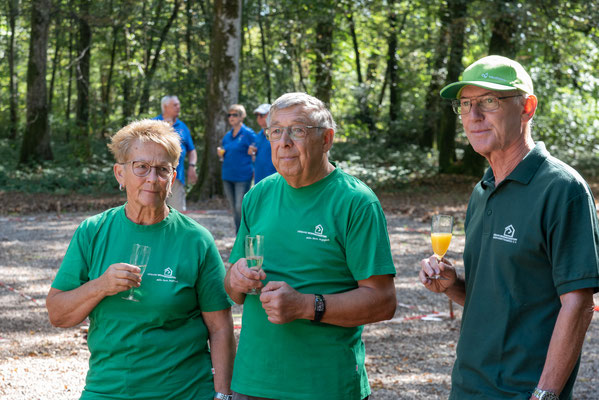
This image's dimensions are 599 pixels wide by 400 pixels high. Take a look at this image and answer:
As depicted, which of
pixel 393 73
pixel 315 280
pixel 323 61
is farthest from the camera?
pixel 393 73

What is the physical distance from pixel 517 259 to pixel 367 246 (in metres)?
0.63

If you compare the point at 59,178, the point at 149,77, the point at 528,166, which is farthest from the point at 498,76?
the point at 149,77

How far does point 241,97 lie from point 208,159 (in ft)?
20.4

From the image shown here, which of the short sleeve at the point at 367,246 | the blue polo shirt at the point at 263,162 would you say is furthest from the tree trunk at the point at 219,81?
the short sleeve at the point at 367,246

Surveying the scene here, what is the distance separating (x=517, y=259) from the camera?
8.52 ft

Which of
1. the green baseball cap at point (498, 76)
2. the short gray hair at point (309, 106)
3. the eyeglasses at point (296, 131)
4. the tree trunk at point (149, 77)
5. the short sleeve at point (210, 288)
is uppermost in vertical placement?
the tree trunk at point (149, 77)

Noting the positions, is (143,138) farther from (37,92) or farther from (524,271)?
(37,92)

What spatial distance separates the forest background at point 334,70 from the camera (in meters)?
22.0

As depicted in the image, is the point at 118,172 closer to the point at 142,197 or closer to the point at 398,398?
the point at 142,197

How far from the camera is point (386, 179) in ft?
76.9

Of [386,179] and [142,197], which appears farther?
[386,179]

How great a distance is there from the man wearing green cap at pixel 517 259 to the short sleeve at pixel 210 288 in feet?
3.12

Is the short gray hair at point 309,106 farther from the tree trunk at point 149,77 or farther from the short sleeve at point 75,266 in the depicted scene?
the tree trunk at point 149,77

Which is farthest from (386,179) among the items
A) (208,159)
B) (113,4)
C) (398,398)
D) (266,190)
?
(266,190)
